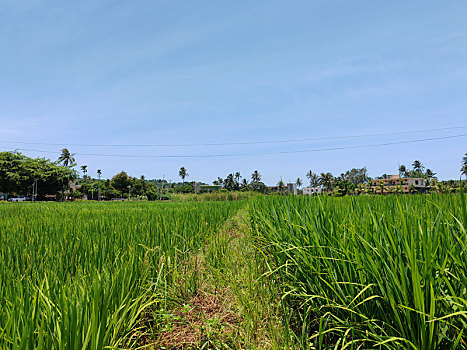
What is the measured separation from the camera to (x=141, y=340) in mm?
1677

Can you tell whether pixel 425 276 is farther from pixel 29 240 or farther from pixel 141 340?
pixel 29 240

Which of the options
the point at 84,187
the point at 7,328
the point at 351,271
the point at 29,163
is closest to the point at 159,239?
the point at 7,328

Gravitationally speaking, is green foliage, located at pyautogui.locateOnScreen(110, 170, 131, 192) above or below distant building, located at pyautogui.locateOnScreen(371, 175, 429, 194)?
above

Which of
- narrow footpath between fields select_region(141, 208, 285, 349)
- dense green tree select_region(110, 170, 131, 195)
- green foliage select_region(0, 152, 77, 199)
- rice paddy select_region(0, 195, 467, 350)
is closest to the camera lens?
rice paddy select_region(0, 195, 467, 350)

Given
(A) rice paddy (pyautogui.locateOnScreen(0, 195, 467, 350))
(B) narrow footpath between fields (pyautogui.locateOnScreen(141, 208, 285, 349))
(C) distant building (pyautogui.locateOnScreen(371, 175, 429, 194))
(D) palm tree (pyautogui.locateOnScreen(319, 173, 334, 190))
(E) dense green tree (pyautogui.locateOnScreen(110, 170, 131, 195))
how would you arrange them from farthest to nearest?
(D) palm tree (pyautogui.locateOnScreen(319, 173, 334, 190)) → (E) dense green tree (pyautogui.locateOnScreen(110, 170, 131, 195)) → (C) distant building (pyautogui.locateOnScreen(371, 175, 429, 194)) → (B) narrow footpath between fields (pyautogui.locateOnScreen(141, 208, 285, 349)) → (A) rice paddy (pyautogui.locateOnScreen(0, 195, 467, 350))

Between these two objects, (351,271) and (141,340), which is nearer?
(351,271)

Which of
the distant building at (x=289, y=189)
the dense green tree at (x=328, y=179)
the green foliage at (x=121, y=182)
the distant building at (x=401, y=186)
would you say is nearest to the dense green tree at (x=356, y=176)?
the dense green tree at (x=328, y=179)

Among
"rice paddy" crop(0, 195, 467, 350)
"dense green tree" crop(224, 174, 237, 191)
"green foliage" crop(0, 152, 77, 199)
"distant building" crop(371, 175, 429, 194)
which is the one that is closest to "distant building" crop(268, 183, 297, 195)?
"distant building" crop(371, 175, 429, 194)

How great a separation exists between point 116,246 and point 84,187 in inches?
2927

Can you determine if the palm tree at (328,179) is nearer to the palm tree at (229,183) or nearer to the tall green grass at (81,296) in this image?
the palm tree at (229,183)

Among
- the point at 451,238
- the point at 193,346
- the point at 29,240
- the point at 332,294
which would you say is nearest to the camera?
the point at 451,238

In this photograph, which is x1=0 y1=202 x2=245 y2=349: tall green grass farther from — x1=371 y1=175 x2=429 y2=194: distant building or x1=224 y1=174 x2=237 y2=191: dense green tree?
x1=224 y1=174 x2=237 y2=191: dense green tree

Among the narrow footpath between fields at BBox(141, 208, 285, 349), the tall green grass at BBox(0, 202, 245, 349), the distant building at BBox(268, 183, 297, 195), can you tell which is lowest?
the narrow footpath between fields at BBox(141, 208, 285, 349)

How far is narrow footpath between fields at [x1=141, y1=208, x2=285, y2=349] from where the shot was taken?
60.7 inches
